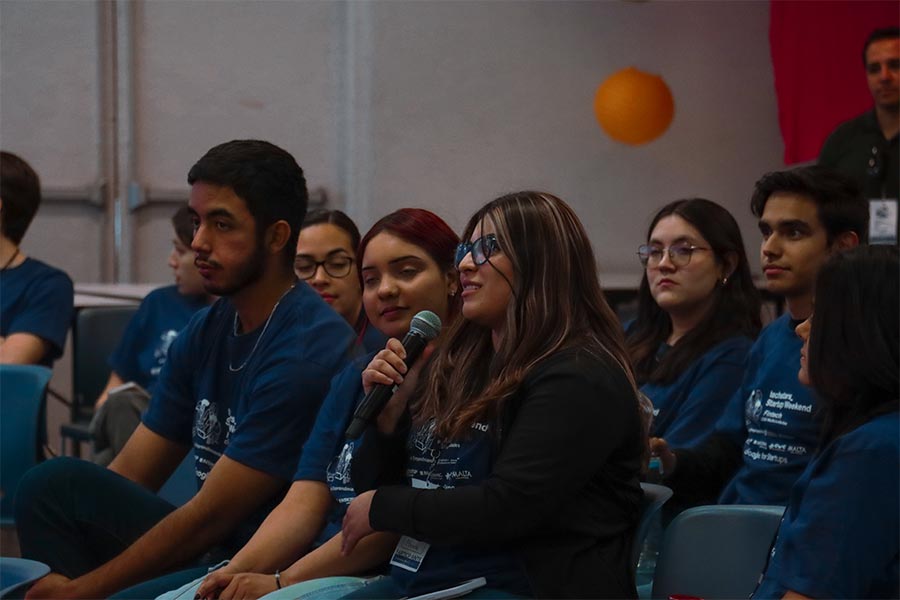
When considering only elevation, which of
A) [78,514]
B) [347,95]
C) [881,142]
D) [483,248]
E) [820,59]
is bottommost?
[78,514]

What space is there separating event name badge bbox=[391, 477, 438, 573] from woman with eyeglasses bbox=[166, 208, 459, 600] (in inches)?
6.4

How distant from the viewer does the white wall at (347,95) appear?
5727 millimetres

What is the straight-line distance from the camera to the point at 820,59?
5.58m

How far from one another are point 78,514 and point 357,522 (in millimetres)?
791

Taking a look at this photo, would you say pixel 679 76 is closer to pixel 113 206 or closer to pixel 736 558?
pixel 113 206

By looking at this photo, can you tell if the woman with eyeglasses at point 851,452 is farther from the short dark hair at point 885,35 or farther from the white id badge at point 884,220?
the short dark hair at point 885,35

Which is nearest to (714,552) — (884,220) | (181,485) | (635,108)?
(181,485)

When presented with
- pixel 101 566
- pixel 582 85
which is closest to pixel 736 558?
pixel 101 566

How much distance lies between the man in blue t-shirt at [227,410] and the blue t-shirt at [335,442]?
12cm

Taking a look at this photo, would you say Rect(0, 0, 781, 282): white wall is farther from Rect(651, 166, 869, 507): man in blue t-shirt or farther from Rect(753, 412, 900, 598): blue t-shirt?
Rect(753, 412, 900, 598): blue t-shirt

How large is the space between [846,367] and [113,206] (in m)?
4.82

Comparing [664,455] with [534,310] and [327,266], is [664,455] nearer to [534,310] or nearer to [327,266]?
[534,310]

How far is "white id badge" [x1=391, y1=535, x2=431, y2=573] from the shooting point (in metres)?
1.80

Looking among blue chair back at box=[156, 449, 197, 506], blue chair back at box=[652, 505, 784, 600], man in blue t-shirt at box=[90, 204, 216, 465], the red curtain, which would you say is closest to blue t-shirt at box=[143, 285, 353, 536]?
blue chair back at box=[156, 449, 197, 506]
